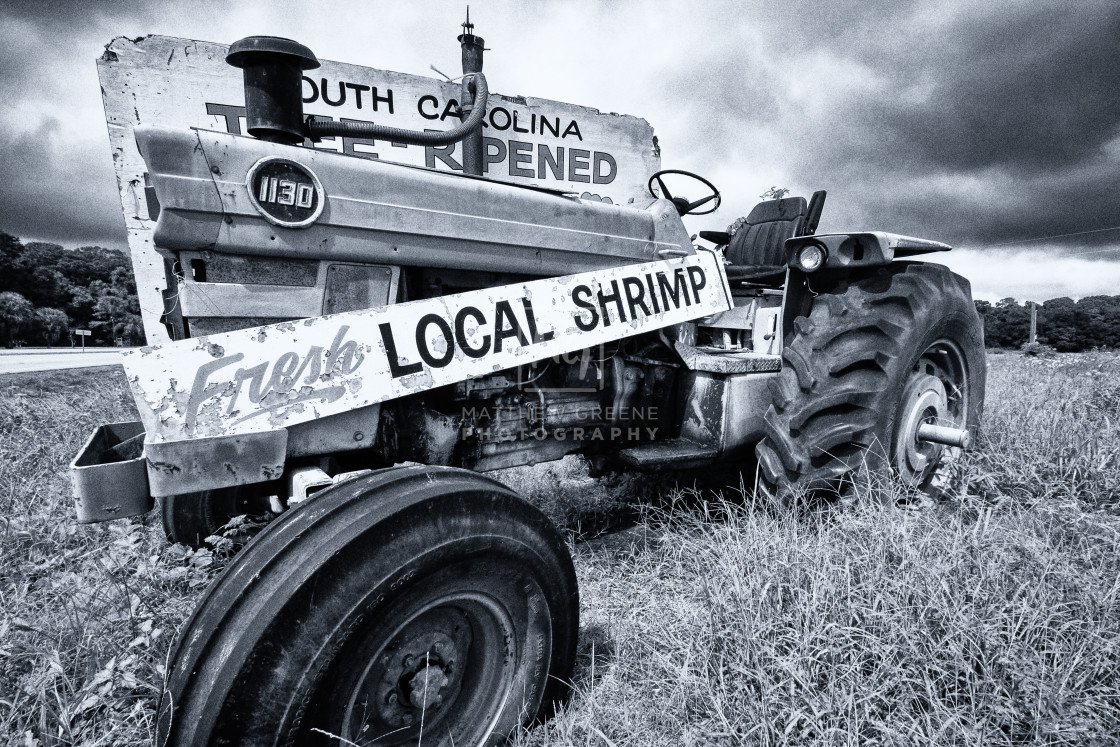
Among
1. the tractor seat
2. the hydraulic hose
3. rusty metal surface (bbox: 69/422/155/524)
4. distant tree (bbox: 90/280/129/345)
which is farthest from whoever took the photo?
distant tree (bbox: 90/280/129/345)

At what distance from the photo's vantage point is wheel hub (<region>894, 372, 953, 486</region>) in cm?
245

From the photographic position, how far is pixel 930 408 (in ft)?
8.69

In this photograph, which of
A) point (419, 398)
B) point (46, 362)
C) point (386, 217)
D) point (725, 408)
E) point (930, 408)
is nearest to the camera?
point (386, 217)

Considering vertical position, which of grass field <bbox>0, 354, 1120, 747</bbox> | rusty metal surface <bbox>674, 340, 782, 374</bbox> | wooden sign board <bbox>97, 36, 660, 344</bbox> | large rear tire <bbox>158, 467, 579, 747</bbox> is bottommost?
grass field <bbox>0, 354, 1120, 747</bbox>

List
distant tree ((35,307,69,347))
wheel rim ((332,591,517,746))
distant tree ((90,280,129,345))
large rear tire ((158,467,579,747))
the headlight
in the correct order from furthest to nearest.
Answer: distant tree ((90,280,129,345))
distant tree ((35,307,69,347))
the headlight
wheel rim ((332,591,517,746))
large rear tire ((158,467,579,747))

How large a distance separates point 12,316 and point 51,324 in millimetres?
4503

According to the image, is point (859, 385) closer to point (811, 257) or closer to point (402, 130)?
point (811, 257)

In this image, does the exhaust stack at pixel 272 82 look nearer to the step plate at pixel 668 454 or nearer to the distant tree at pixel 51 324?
the step plate at pixel 668 454

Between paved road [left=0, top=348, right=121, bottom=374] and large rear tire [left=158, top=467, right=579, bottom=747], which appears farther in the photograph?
paved road [left=0, top=348, right=121, bottom=374]

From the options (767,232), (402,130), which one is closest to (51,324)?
(767,232)

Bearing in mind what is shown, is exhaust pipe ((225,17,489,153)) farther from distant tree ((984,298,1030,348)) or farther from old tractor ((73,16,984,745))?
distant tree ((984,298,1030,348))

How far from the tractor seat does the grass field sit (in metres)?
1.77

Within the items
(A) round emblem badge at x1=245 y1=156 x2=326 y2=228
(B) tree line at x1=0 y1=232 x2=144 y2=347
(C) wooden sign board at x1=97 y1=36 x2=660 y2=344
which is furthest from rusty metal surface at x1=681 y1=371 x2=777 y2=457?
(B) tree line at x1=0 y1=232 x2=144 y2=347

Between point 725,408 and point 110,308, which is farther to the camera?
point 110,308
